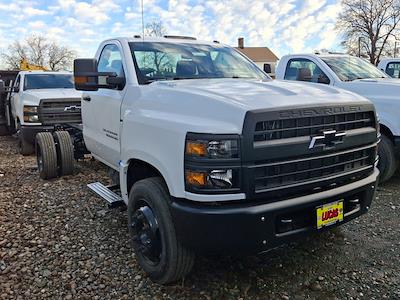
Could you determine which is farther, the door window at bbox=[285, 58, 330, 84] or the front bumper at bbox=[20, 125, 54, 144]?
the front bumper at bbox=[20, 125, 54, 144]

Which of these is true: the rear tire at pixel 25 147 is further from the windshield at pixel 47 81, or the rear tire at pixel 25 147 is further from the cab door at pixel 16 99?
the windshield at pixel 47 81

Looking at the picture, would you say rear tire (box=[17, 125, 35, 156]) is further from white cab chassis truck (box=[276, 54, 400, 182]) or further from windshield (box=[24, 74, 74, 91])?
white cab chassis truck (box=[276, 54, 400, 182])

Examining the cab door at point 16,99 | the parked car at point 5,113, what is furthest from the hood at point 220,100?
the parked car at point 5,113

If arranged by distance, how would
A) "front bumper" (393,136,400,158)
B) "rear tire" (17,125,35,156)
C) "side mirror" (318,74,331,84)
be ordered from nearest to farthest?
"front bumper" (393,136,400,158), "side mirror" (318,74,331,84), "rear tire" (17,125,35,156)

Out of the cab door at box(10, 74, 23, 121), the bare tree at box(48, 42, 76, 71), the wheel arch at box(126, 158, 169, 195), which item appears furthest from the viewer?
the bare tree at box(48, 42, 76, 71)

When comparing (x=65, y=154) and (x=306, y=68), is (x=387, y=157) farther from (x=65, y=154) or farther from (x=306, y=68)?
(x=65, y=154)

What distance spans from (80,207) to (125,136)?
6.48ft

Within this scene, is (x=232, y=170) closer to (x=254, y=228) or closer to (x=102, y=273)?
(x=254, y=228)

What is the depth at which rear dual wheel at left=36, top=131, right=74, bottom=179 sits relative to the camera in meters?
6.39

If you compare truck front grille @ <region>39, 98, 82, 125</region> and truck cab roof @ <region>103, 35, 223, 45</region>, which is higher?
truck cab roof @ <region>103, 35, 223, 45</region>

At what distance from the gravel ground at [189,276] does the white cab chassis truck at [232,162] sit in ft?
1.16

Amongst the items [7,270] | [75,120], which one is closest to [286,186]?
[7,270]

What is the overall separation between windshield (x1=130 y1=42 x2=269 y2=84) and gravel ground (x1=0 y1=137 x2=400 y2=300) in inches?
69.5

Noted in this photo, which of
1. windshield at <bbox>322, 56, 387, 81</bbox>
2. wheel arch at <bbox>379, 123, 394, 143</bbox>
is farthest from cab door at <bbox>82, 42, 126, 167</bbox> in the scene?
windshield at <bbox>322, 56, 387, 81</bbox>
